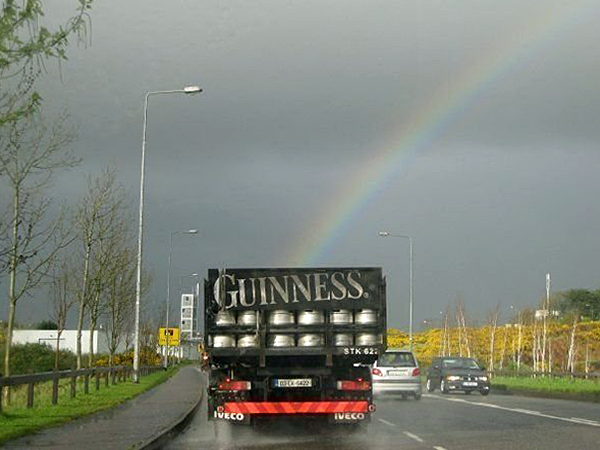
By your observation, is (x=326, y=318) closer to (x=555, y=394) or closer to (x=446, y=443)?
(x=446, y=443)

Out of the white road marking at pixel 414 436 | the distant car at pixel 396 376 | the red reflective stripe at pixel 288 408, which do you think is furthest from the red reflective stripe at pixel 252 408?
the distant car at pixel 396 376

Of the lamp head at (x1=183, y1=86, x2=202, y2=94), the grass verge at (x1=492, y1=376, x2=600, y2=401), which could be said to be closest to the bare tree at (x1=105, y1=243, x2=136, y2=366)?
the lamp head at (x1=183, y1=86, x2=202, y2=94)

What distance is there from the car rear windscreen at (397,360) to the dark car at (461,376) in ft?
20.6

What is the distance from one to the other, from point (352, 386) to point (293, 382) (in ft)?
3.71

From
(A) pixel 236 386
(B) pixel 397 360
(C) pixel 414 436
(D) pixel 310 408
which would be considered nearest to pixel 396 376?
(B) pixel 397 360

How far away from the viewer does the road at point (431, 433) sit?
53.1 ft

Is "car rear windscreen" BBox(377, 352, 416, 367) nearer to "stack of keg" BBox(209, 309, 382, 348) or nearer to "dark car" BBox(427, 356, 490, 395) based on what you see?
"dark car" BBox(427, 356, 490, 395)

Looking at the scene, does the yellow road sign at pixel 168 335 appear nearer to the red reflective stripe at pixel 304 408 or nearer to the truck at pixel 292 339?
the truck at pixel 292 339

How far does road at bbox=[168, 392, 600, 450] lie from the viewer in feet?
53.1

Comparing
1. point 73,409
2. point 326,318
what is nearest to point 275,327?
point 326,318

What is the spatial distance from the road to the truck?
2.33 ft

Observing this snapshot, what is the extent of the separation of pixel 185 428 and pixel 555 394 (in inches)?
868

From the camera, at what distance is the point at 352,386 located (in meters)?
17.9

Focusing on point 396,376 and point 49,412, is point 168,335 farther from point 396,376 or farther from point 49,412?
point 49,412
